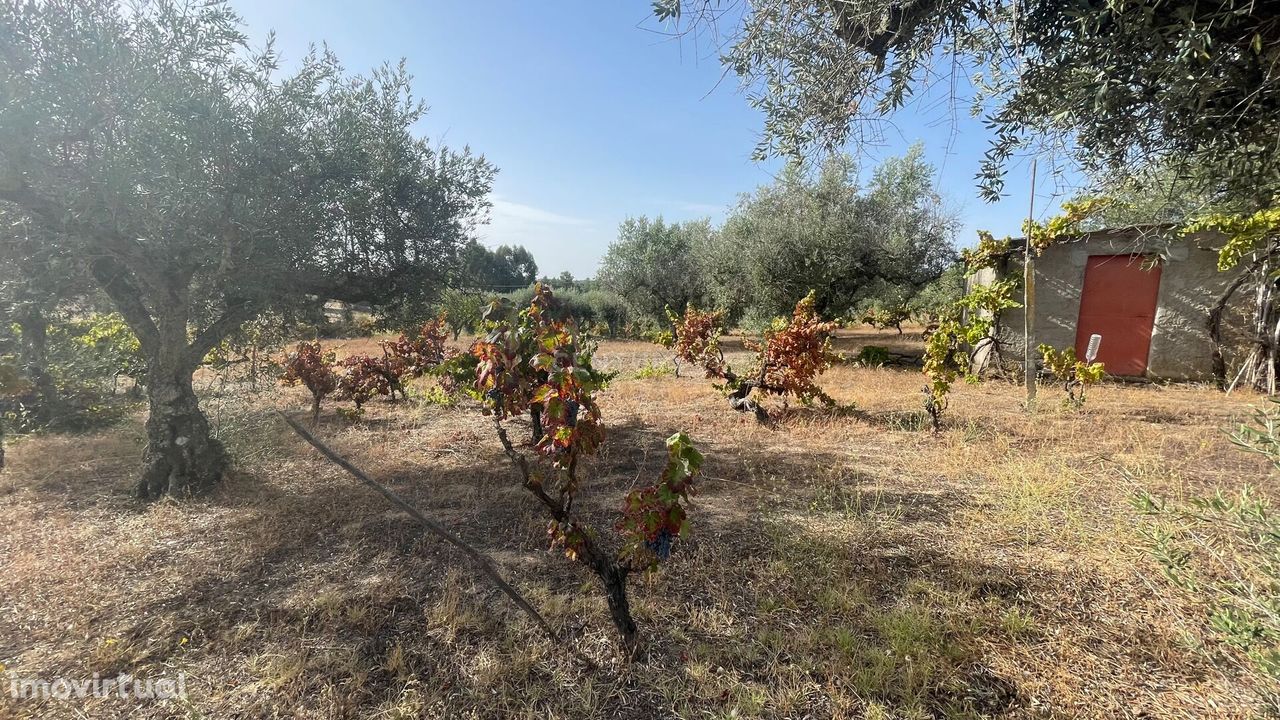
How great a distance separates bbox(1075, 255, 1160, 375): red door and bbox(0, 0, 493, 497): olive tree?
12.0 metres

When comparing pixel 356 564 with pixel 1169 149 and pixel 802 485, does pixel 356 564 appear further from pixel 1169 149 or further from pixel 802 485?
pixel 1169 149

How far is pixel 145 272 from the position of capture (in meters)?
4.38

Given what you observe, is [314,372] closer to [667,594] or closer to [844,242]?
[667,594]

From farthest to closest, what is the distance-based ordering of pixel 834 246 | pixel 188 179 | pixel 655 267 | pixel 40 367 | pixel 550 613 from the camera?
pixel 655 267 → pixel 834 246 → pixel 40 367 → pixel 188 179 → pixel 550 613

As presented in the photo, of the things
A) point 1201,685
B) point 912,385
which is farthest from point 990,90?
point 912,385

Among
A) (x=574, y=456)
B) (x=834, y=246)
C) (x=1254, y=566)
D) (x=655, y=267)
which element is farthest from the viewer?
(x=655, y=267)

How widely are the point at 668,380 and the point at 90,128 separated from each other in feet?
30.5

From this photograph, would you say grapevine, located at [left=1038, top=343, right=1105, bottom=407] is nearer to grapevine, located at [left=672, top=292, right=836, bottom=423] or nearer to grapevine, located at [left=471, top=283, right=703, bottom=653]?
grapevine, located at [left=672, top=292, right=836, bottom=423]

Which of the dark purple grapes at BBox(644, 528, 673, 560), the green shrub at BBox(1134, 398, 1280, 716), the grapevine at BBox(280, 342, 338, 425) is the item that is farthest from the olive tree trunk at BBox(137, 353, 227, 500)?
the green shrub at BBox(1134, 398, 1280, 716)

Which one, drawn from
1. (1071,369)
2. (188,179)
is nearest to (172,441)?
(188,179)

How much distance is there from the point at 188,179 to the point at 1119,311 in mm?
14338

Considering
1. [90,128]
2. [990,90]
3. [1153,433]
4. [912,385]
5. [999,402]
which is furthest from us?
[912,385]

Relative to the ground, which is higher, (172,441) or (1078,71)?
(1078,71)

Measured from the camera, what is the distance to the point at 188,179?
14.1 feet
